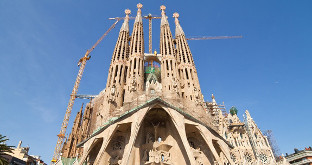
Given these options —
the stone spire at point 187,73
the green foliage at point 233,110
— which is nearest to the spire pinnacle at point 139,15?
the stone spire at point 187,73

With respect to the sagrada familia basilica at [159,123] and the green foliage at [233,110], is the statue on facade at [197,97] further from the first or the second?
the green foliage at [233,110]

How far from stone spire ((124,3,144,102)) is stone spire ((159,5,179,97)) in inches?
143

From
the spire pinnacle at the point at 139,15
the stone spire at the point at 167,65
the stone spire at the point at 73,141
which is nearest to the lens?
the stone spire at the point at 167,65

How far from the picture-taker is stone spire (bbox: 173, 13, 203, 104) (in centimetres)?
3222

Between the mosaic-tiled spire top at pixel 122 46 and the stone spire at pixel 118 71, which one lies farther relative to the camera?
the mosaic-tiled spire top at pixel 122 46

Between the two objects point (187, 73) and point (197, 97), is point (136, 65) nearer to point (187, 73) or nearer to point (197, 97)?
point (187, 73)

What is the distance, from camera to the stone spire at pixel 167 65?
102 ft

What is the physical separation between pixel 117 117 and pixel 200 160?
37.3 feet

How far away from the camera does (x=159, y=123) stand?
27.1 m

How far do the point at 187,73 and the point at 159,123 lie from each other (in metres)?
11.9

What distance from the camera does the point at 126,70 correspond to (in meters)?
35.7

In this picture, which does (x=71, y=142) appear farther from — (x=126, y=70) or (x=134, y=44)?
(x=134, y=44)

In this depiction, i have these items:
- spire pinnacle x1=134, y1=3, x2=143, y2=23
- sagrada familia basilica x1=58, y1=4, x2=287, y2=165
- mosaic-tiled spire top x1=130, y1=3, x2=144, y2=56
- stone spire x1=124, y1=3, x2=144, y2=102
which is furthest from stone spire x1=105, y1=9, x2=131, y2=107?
spire pinnacle x1=134, y1=3, x2=143, y2=23

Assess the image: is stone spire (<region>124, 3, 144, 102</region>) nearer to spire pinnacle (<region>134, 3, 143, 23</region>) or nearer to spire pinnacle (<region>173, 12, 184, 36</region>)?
spire pinnacle (<region>134, 3, 143, 23</region>)
